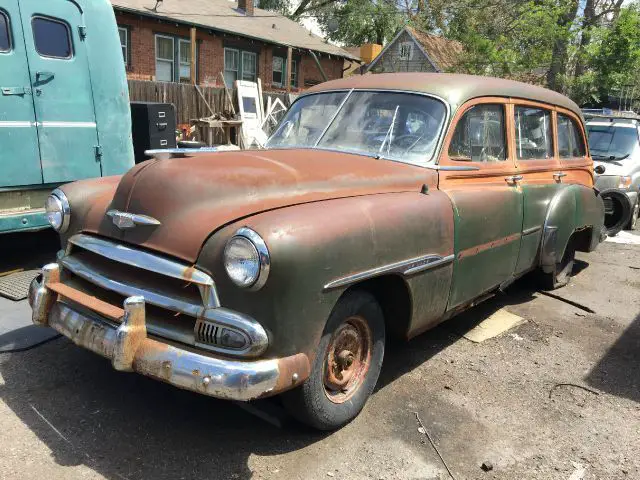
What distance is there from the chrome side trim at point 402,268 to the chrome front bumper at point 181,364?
1.30 feet

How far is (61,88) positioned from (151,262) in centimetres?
358

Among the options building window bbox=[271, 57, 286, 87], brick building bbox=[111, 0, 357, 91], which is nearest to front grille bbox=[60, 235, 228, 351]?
brick building bbox=[111, 0, 357, 91]

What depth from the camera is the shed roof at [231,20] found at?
610 inches

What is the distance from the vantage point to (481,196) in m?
3.76

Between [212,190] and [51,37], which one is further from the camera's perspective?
[51,37]

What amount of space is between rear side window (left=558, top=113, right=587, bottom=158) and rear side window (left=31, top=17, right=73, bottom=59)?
15.5ft

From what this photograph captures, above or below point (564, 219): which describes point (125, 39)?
above

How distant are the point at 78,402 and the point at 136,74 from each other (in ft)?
47.1

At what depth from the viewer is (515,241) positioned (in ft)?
13.8

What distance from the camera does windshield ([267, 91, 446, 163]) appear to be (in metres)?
3.70

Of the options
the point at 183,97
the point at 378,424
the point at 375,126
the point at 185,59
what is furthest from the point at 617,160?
the point at 185,59

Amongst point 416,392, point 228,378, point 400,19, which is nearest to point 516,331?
point 416,392

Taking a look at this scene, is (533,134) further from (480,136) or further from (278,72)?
(278,72)

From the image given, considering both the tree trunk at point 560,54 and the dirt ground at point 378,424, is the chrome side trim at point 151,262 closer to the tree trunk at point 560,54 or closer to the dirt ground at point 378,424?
the dirt ground at point 378,424
